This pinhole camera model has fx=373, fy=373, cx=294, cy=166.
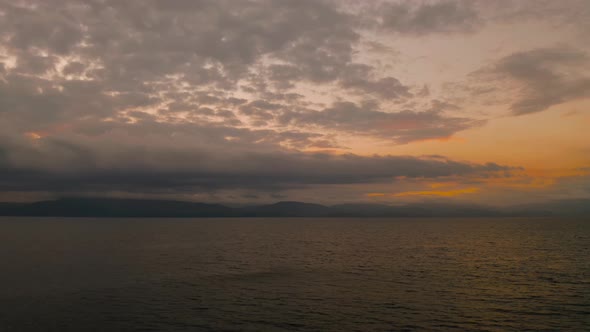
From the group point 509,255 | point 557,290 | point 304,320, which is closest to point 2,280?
point 304,320

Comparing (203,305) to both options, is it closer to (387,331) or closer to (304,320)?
(304,320)

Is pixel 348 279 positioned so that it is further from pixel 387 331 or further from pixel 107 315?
pixel 107 315

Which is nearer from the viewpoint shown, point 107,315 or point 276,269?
point 107,315

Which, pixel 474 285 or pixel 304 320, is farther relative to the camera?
pixel 474 285

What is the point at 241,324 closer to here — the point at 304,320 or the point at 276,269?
the point at 304,320

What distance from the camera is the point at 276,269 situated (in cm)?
7894

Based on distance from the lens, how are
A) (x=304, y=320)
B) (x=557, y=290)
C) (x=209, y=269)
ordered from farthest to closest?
1. (x=209, y=269)
2. (x=557, y=290)
3. (x=304, y=320)

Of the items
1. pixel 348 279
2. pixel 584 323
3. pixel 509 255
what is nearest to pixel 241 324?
pixel 348 279

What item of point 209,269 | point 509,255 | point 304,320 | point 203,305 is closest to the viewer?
point 304,320

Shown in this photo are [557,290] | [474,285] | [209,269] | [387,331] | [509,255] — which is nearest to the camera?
[387,331]

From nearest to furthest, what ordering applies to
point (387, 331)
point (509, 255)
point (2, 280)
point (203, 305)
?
point (387, 331) → point (203, 305) → point (2, 280) → point (509, 255)

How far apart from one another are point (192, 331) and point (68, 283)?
3663 centimetres

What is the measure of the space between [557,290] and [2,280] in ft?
302

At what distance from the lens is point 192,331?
39.0 m
